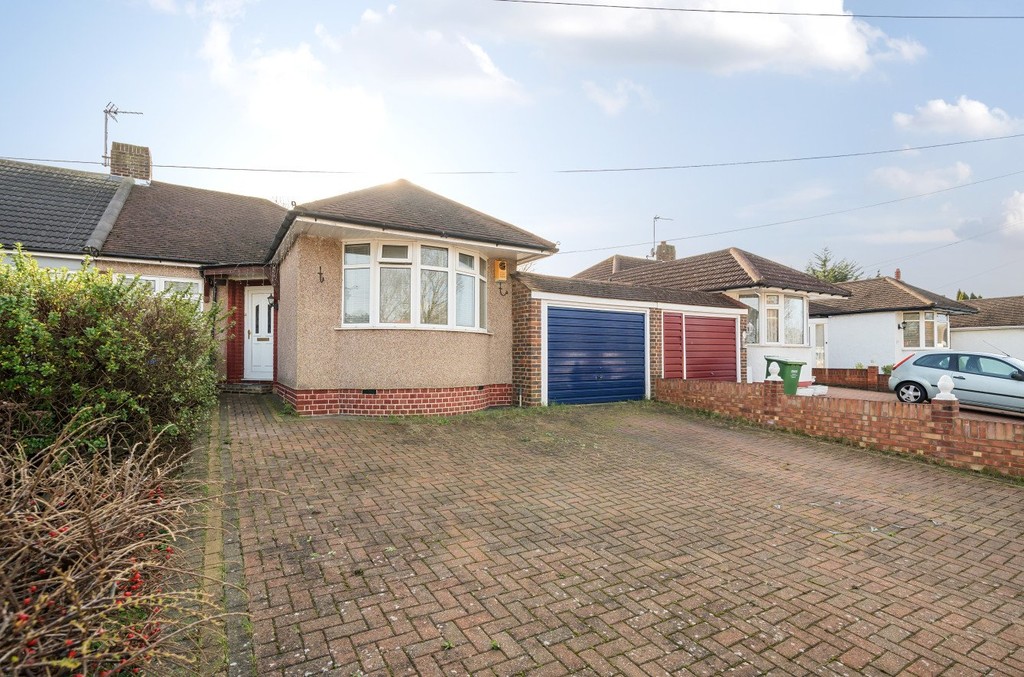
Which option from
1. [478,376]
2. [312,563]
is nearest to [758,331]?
[478,376]

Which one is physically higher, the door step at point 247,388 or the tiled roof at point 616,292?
the tiled roof at point 616,292

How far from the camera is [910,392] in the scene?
43.5 ft

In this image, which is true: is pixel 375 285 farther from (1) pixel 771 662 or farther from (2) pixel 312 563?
(1) pixel 771 662

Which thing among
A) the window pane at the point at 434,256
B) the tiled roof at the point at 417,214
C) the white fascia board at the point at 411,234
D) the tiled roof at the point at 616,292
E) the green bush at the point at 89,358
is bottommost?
the green bush at the point at 89,358

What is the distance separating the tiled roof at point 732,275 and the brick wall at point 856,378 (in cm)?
476

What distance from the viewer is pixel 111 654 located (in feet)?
5.86

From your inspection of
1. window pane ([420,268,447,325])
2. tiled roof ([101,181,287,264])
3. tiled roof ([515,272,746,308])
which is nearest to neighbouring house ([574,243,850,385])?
tiled roof ([515,272,746,308])

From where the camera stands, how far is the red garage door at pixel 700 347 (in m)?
12.5

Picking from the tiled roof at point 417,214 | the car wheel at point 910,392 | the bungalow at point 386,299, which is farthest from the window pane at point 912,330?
the tiled roof at point 417,214

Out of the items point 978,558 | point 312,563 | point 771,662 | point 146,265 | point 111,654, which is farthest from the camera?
point 146,265

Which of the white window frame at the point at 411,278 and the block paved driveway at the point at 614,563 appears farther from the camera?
the white window frame at the point at 411,278

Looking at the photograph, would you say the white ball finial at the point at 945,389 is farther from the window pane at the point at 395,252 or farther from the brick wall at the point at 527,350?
the window pane at the point at 395,252

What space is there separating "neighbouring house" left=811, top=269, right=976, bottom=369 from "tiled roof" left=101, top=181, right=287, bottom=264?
68.8 ft

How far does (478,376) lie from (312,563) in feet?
20.3
